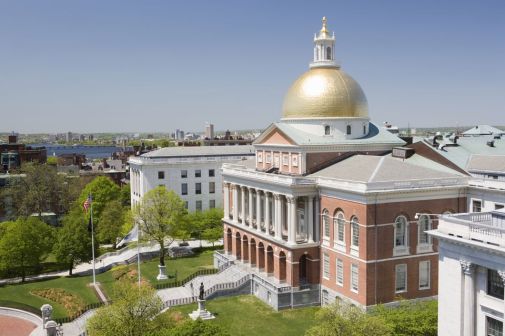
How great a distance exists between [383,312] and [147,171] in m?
57.6

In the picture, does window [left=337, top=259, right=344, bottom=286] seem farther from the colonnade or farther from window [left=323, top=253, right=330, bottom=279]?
the colonnade

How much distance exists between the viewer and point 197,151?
92.9 meters

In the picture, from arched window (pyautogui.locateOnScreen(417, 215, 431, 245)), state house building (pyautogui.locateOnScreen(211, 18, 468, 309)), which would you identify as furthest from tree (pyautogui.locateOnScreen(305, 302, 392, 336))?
arched window (pyautogui.locateOnScreen(417, 215, 431, 245))

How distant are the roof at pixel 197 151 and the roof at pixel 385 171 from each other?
4147 centimetres

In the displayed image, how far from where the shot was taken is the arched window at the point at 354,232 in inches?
1797

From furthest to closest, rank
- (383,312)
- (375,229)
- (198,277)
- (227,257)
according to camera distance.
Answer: (227,257), (198,277), (375,229), (383,312)

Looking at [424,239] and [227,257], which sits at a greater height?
[424,239]

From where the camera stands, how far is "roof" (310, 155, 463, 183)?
46.1 metres

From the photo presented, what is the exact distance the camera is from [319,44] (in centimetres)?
5978

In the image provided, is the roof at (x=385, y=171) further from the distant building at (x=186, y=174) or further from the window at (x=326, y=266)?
the distant building at (x=186, y=174)

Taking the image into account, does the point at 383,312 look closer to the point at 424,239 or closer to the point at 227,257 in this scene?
the point at 424,239

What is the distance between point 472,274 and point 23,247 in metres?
50.5

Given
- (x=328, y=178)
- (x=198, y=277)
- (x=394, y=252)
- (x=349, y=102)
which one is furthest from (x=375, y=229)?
(x=198, y=277)

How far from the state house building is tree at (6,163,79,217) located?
43.1 metres
